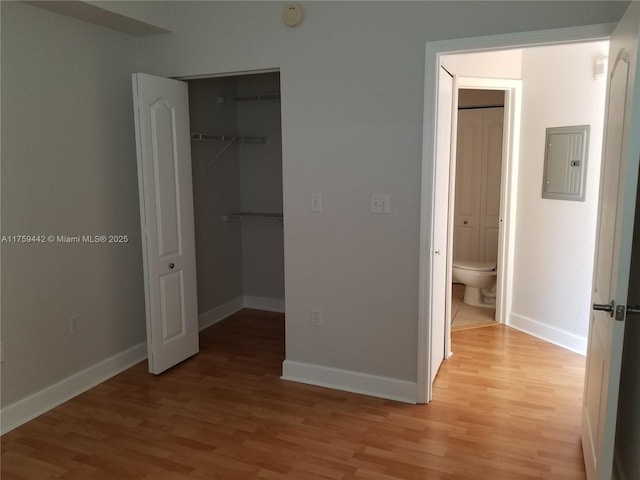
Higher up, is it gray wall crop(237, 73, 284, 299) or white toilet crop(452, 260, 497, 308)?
gray wall crop(237, 73, 284, 299)

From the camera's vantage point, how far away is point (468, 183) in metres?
5.66

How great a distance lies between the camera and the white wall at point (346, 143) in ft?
9.18

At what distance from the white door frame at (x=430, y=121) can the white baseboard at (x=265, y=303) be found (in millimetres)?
2172

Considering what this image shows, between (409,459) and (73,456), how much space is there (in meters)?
1.71

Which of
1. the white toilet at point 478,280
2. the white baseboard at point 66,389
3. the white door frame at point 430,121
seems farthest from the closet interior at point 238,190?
the white door frame at point 430,121

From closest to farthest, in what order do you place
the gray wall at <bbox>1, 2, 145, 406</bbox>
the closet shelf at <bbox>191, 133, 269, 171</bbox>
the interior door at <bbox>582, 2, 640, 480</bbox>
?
the interior door at <bbox>582, 2, 640, 480</bbox>, the gray wall at <bbox>1, 2, 145, 406</bbox>, the closet shelf at <bbox>191, 133, 269, 171</bbox>

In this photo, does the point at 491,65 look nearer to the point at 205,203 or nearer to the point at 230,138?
the point at 230,138

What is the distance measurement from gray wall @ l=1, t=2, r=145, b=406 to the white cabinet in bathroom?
365cm

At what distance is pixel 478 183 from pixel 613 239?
3.84m

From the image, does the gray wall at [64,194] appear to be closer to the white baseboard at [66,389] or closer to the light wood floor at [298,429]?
the white baseboard at [66,389]

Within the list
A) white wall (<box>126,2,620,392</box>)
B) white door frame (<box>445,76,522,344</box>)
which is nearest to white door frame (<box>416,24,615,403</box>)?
white wall (<box>126,2,620,392</box>)

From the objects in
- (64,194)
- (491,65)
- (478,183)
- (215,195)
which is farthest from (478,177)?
(64,194)

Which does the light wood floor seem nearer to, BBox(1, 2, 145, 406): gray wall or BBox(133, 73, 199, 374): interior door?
BBox(133, 73, 199, 374): interior door

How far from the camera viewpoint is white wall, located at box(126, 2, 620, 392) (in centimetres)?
280
